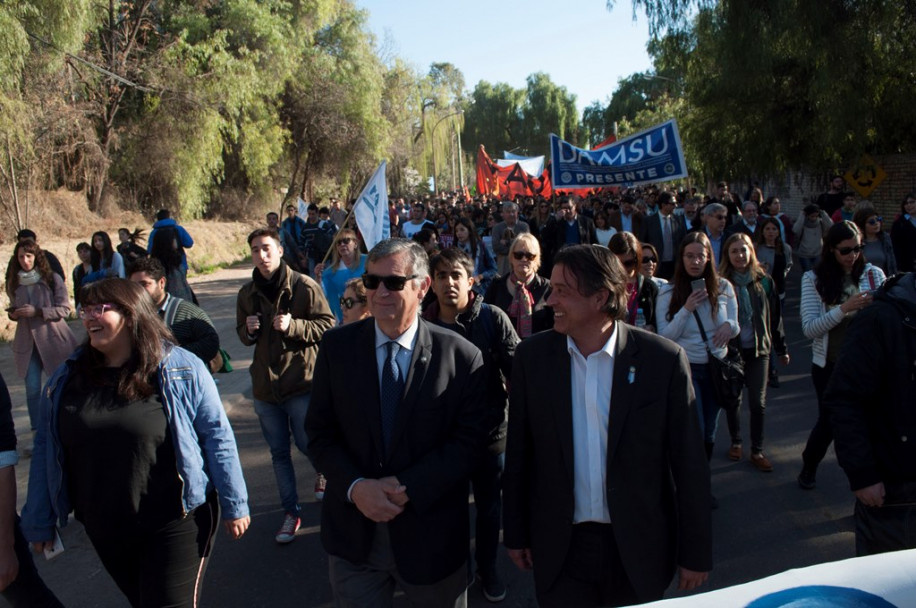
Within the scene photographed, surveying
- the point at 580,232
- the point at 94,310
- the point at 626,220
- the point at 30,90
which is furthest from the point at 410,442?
the point at 30,90

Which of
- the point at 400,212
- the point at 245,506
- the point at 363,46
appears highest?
the point at 363,46

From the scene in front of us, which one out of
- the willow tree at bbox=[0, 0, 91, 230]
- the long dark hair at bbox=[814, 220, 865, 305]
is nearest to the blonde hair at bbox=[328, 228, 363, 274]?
the long dark hair at bbox=[814, 220, 865, 305]

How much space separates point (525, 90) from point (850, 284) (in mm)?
81084

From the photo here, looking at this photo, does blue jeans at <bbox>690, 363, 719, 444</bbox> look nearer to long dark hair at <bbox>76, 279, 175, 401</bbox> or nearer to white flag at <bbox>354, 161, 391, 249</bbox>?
long dark hair at <bbox>76, 279, 175, 401</bbox>

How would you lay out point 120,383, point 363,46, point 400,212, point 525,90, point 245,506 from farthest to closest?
point 525,90 → point 363,46 → point 400,212 → point 245,506 → point 120,383

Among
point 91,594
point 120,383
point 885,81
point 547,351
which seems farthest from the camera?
point 885,81

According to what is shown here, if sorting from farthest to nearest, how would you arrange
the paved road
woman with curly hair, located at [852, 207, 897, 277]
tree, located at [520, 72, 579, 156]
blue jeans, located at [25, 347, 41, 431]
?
tree, located at [520, 72, 579, 156] → woman with curly hair, located at [852, 207, 897, 277] → blue jeans, located at [25, 347, 41, 431] → the paved road

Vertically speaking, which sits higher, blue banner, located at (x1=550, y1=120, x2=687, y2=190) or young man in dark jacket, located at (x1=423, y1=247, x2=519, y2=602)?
blue banner, located at (x1=550, y1=120, x2=687, y2=190)

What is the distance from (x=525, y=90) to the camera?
81.1m

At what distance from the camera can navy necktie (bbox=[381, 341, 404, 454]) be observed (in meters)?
2.45

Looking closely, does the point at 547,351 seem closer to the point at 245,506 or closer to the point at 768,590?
the point at 768,590

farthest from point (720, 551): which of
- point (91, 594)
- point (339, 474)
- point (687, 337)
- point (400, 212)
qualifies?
point (400, 212)

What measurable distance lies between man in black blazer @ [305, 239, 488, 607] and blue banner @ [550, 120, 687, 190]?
8.64m

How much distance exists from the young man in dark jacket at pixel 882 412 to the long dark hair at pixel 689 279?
1.78 metres
